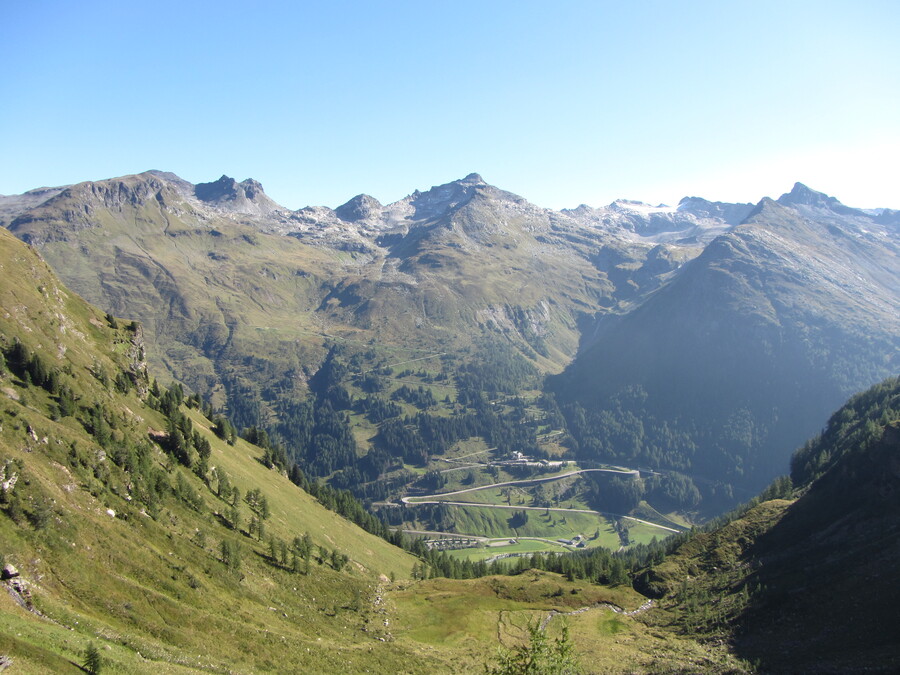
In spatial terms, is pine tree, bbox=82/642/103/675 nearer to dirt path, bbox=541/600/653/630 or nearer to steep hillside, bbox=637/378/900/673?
dirt path, bbox=541/600/653/630

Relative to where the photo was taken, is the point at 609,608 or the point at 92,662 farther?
the point at 609,608

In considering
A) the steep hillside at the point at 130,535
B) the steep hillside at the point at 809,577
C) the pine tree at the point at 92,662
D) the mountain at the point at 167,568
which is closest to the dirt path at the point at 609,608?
the mountain at the point at 167,568

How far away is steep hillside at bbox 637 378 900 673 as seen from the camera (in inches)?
2835

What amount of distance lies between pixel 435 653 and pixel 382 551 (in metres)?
79.3

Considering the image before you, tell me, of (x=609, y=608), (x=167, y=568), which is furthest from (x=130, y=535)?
(x=609, y=608)

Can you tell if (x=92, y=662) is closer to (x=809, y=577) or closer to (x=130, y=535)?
(x=130, y=535)

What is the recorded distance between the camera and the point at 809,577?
302 feet

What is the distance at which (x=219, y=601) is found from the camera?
68.4m

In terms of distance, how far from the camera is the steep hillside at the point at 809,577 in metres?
72.0

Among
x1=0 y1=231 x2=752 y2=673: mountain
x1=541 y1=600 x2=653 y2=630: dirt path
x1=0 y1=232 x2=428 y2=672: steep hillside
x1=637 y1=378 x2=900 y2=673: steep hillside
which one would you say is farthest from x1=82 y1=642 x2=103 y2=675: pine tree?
x1=637 y1=378 x2=900 y2=673: steep hillside

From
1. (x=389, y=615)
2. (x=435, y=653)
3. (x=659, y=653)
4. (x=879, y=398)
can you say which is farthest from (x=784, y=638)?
(x=879, y=398)

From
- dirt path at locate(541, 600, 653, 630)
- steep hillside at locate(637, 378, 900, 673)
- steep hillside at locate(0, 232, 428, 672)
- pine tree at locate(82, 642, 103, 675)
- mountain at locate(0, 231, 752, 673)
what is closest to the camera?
pine tree at locate(82, 642, 103, 675)

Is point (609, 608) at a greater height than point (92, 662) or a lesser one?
lesser

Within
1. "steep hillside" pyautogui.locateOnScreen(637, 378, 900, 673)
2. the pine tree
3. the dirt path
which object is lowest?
the dirt path
